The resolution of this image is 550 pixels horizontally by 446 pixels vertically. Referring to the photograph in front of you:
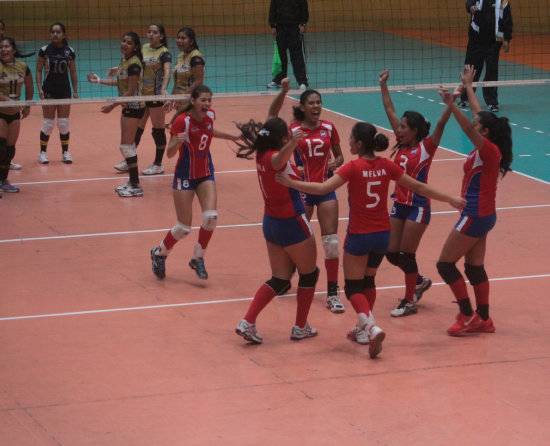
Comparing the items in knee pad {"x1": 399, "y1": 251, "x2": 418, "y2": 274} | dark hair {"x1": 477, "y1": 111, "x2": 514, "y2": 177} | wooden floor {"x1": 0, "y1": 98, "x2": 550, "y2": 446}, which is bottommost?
wooden floor {"x1": 0, "y1": 98, "x2": 550, "y2": 446}

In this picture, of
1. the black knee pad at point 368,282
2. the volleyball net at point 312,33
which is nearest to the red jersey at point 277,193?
the black knee pad at point 368,282

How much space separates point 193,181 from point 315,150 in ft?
4.48

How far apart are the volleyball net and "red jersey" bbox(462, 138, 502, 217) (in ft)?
44.9

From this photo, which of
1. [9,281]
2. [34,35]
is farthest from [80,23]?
[9,281]

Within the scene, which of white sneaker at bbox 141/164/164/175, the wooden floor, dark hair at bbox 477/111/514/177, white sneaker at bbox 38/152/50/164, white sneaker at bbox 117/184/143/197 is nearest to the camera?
the wooden floor

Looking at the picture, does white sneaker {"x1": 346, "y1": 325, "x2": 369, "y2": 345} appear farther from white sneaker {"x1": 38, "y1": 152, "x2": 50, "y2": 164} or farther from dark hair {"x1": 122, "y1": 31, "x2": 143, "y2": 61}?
white sneaker {"x1": 38, "y1": 152, "x2": 50, "y2": 164}

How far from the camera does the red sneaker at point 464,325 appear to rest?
746 centimetres

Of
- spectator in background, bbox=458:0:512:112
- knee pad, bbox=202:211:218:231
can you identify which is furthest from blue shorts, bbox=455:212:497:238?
spectator in background, bbox=458:0:512:112

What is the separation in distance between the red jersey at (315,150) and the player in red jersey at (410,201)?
652mm

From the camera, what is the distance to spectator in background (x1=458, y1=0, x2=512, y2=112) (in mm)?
17094

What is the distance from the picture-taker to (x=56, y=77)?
1339 centimetres

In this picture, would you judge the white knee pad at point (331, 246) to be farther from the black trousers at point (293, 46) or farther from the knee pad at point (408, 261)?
the black trousers at point (293, 46)

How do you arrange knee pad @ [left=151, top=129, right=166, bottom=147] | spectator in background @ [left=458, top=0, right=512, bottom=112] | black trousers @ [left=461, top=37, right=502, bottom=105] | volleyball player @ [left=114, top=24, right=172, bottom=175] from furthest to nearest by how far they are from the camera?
black trousers @ [left=461, top=37, right=502, bottom=105] < spectator in background @ [left=458, top=0, right=512, bottom=112] < knee pad @ [left=151, top=129, right=166, bottom=147] < volleyball player @ [left=114, top=24, right=172, bottom=175]

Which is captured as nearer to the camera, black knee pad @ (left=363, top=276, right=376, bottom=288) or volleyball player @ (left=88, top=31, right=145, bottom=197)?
black knee pad @ (left=363, top=276, right=376, bottom=288)
